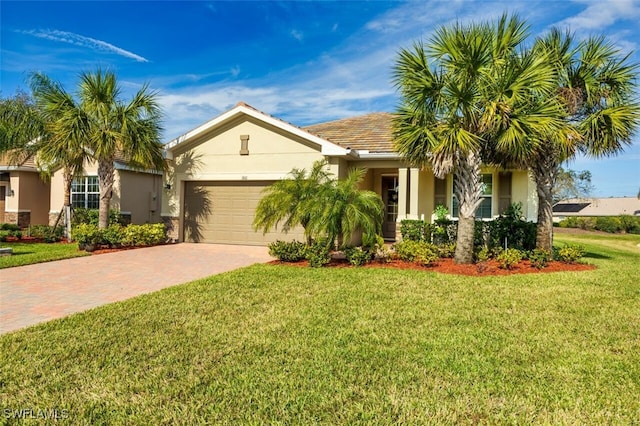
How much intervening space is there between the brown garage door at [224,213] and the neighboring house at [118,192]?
3940 millimetres

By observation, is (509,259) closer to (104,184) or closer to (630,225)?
(104,184)

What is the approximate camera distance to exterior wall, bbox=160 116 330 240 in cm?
1413

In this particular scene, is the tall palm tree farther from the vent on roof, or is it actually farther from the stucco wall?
the vent on roof

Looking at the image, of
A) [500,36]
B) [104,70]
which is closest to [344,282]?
[500,36]

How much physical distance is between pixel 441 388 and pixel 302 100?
2104 cm

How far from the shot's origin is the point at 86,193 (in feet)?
59.7

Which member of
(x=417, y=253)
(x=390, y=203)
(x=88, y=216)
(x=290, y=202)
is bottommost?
(x=417, y=253)

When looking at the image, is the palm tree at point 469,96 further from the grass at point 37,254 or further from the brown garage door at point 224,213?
the grass at point 37,254

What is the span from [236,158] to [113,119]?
4384mm

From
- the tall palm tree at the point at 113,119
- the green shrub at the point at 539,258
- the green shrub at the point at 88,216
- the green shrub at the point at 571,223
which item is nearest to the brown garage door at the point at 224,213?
the tall palm tree at the point at 113,119

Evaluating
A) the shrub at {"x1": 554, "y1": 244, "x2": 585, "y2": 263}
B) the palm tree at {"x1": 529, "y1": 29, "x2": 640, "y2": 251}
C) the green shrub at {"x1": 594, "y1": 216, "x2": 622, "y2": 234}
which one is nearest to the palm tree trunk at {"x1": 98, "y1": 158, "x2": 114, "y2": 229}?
the palm tree at {"x1": 529, "y1": 29, "x2": 640, "y2": 251}

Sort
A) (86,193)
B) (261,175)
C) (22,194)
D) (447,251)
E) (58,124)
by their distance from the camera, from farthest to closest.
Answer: (22,194)
(86,193)
(261,175)
(58,124)
(447,251)

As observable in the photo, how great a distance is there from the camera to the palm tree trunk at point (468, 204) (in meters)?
9.90

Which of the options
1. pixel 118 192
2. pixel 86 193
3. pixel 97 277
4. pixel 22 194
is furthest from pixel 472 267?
pixel 22 194
